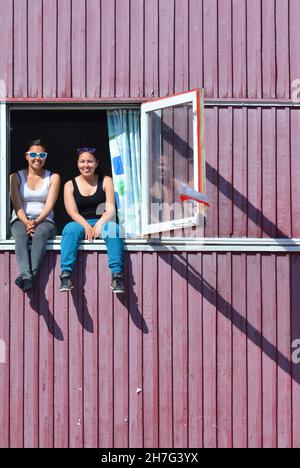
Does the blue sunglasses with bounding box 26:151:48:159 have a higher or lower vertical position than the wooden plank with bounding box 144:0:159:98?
lower

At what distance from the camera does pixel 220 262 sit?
13562 millimetres

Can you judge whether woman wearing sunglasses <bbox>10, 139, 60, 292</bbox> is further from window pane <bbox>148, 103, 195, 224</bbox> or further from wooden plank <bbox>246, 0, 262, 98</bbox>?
wooden plank <bbox>246, 0, 262, 98</bbox>

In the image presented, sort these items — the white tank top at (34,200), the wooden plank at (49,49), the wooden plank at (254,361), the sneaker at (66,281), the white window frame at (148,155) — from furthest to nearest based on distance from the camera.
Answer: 1. the wooden plank at (49,49)
2. the white tank top at (34,200)
3. the wooden plank at (254,361)
4. the sneaker at (66,281)
5. the white window frame at (148,155)

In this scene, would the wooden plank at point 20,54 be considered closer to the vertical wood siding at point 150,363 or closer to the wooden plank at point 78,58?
the wooden plank at point 78,58

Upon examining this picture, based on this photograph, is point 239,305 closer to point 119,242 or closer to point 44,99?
point 119,242

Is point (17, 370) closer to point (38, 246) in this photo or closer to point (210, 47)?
point (38, 246)

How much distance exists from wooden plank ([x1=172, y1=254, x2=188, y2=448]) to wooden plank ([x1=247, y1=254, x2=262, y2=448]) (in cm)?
57

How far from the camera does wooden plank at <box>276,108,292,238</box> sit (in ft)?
44.8

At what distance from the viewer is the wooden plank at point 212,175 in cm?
1366

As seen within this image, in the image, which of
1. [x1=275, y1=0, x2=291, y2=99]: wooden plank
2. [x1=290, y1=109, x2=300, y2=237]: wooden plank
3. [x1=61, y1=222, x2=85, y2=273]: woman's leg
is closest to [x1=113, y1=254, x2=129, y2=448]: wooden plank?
[x1=61, y1=222, x2=85, y2=273]: woman's leg

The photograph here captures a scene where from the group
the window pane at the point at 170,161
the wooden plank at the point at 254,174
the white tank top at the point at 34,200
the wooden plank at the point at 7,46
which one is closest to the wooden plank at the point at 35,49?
the wooden plank at the point at 7,46

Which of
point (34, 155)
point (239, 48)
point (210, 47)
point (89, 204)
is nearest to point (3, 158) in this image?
point (34, 155)

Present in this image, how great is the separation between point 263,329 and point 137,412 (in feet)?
4.48

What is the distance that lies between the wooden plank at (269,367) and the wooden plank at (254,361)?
38 millimetres
